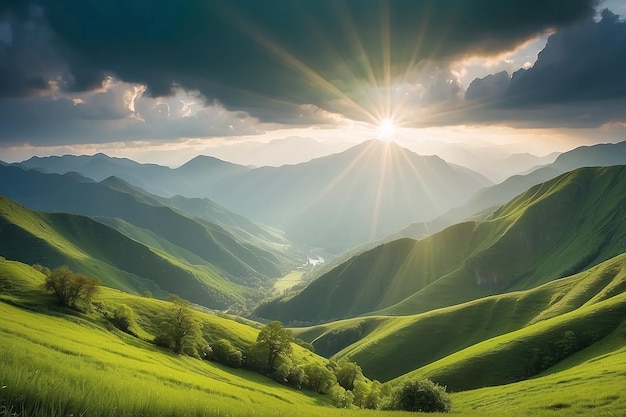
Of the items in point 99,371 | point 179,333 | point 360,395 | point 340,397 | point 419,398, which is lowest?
point 340,397

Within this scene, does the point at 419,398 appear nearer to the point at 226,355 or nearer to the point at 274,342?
the point at 226,355

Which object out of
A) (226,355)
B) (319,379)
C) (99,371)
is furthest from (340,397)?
(99,371)

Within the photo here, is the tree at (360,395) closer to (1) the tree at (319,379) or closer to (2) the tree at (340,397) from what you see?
(2) the tree at (340,397)

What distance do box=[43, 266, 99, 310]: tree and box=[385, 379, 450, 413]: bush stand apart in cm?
5835

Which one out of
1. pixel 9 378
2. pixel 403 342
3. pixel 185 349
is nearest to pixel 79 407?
pixel 9 378

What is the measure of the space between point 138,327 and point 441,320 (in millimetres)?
137320

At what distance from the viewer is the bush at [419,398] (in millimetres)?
56375

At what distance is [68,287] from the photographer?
70562 mm

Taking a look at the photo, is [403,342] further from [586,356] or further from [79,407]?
[79,407]

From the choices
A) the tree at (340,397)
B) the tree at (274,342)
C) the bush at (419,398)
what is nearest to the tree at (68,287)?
the tree at (274,342)

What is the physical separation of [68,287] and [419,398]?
6424 cm

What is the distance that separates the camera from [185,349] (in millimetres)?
75500

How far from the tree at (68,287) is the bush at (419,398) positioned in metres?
58.3

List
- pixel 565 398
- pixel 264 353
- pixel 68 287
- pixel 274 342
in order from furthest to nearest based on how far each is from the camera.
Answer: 1. pixel 264 353
2. pixel 274 342
3. pixel 68 287
4. pixel 565 398
